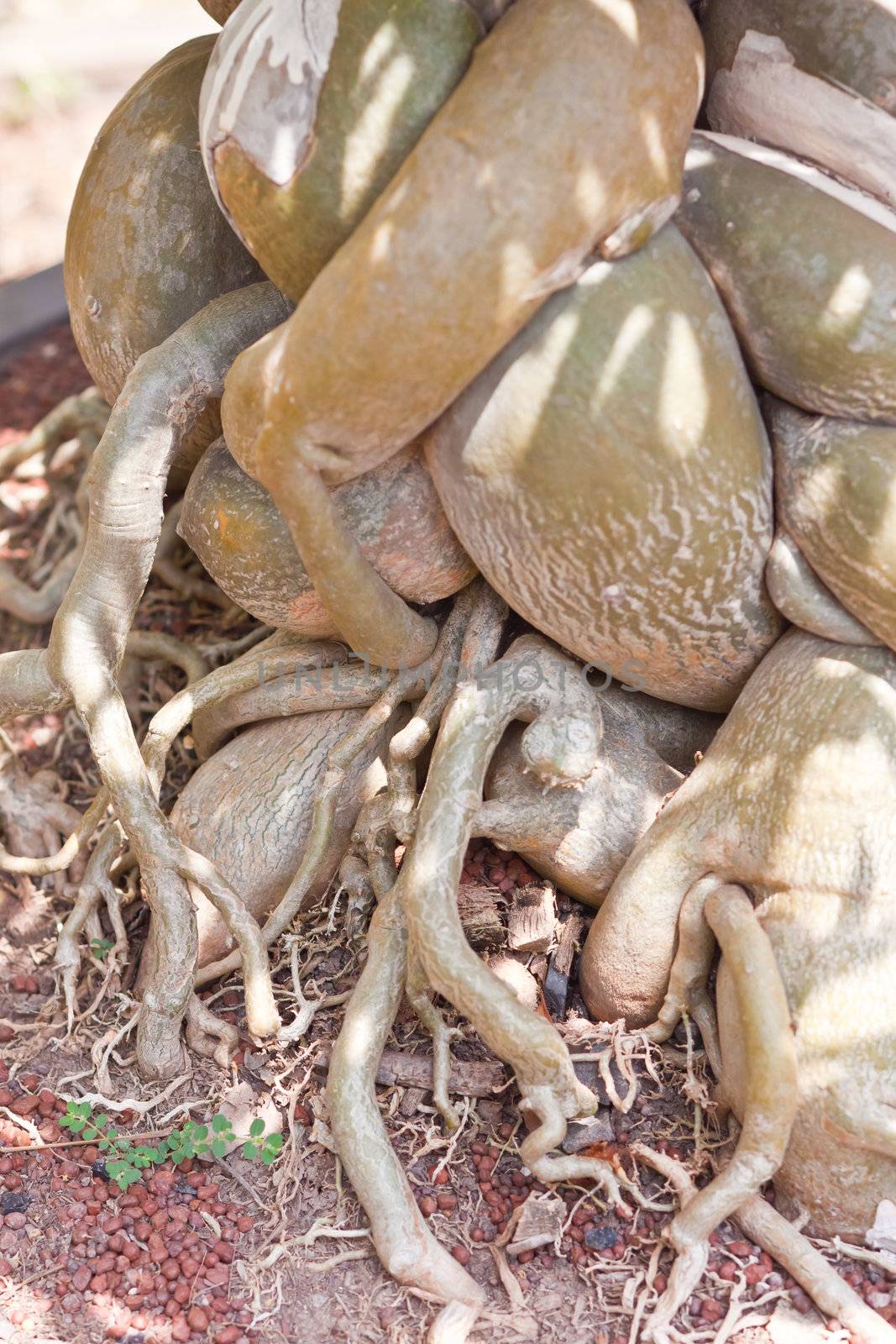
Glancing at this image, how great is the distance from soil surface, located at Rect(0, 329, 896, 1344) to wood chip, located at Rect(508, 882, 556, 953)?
30mm

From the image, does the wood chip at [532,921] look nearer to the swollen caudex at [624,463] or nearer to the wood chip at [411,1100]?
the wood chip at [411,1100]

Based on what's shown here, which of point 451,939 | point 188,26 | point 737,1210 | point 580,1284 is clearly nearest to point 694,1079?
point 737,1210

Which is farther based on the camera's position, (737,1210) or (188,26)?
(188,26)

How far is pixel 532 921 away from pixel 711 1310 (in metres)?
0.57

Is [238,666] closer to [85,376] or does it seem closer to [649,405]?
[649,405]

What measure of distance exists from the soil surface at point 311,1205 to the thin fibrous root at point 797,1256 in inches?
0.9

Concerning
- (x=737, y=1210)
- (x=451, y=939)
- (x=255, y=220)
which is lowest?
(x=737, y=1210)

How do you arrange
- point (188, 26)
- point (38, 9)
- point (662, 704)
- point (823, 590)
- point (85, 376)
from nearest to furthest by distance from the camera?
point (823, 590), point (662, 704), point (85, 376), point (188, 26), point (38, 9)

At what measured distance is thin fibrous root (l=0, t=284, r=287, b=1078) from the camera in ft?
5.71

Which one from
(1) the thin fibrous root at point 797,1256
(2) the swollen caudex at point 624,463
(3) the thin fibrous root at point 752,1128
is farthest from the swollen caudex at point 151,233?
(1) the thin fibrous root at point 797,1256

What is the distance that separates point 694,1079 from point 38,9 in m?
5.47

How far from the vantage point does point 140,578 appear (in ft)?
5.99

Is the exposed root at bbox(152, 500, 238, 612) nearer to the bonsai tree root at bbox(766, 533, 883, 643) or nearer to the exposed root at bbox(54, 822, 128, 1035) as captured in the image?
the exposed root at bbox(54, 822, 128, 1035)

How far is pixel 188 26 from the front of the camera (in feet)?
16.2
